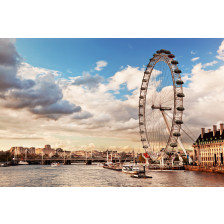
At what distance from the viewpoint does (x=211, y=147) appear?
2283 centimetres

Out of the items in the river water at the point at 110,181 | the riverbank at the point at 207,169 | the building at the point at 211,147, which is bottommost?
the river water at the point at 110,181

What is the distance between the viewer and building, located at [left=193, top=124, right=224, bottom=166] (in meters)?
21.2

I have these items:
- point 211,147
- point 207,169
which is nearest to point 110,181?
point 207,169

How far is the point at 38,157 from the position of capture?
138 feet

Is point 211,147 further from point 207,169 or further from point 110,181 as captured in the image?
point 110,181

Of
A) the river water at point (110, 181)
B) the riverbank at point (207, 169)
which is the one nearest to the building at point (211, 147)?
the riverbank at point (207, 169)

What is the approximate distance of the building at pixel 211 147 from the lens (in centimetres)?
2125

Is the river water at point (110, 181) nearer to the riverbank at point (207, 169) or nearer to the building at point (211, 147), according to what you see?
the riverbank at point (207, 169)

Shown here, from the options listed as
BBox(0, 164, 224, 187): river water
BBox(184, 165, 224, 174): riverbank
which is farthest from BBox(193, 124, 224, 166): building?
BBox(0, 164, 224, 187): river water

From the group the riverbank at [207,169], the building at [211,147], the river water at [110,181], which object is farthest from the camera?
the building at [211,147]

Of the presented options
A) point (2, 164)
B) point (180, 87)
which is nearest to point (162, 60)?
point (180, 87)

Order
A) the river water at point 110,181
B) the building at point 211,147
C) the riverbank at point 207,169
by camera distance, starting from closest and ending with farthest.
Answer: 1. the river water at point 110,181
2. the riverbank at point 207,169
3. the building at point 211,147
